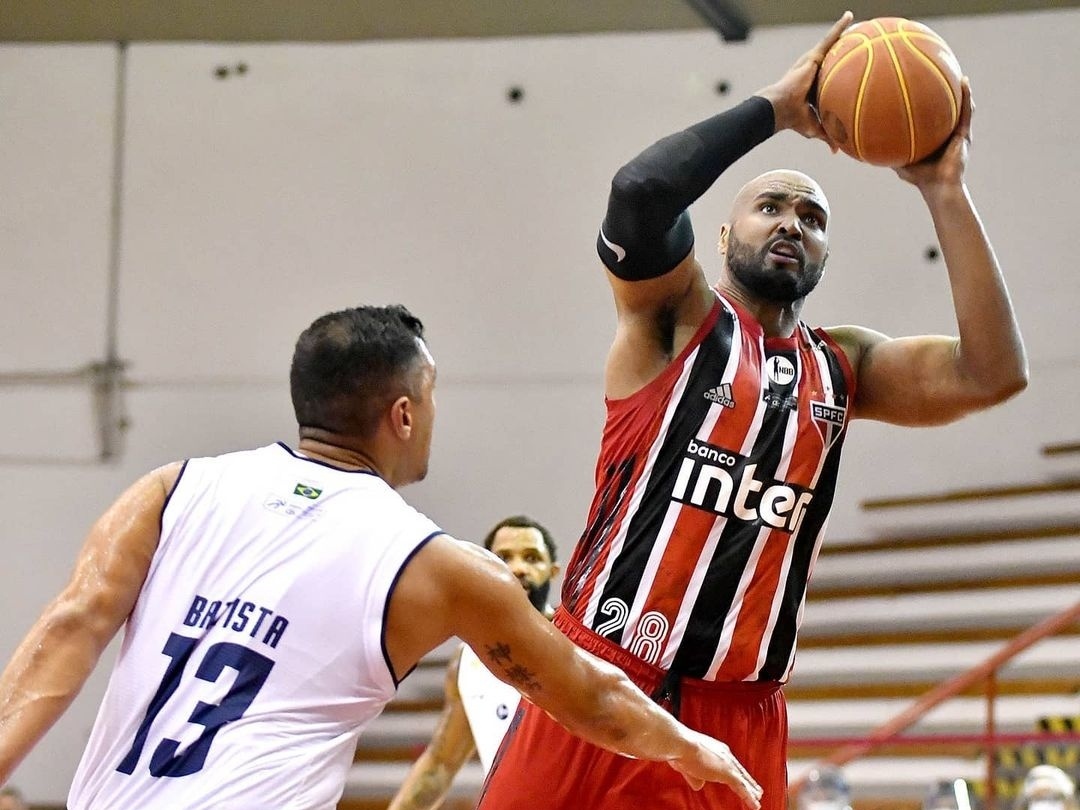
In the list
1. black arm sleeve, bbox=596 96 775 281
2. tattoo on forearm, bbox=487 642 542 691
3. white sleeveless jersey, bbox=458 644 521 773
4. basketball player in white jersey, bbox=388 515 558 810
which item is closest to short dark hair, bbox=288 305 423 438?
tattoo on forearm, bbox=487 642 542 691

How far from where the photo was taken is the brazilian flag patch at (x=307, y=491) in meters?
2.87

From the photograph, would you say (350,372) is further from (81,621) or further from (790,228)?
(790,228)

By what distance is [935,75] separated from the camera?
12.4ft

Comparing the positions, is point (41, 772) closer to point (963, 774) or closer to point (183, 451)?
point (183, 451)

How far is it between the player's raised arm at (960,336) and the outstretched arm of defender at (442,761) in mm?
2663

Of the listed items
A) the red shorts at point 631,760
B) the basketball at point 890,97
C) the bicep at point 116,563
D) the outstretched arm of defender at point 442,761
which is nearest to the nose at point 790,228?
the basketball at point 890,97

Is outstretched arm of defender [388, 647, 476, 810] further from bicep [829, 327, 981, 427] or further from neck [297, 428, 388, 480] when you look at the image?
neck [297, 428, 388, 480]

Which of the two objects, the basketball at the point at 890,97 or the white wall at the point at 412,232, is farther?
the white wall at the point at 412,232

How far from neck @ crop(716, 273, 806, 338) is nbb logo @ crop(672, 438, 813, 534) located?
18.1 inches

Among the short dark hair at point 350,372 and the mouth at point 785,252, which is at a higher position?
the mouth at point 785,252

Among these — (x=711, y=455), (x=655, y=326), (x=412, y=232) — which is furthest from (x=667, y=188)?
(x=412, y=232)

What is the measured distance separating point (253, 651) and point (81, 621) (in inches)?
13.9

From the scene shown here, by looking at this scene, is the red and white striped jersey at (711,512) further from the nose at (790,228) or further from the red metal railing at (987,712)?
the red metal railing at (987,712)

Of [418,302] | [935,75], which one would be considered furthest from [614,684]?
[418,302]
